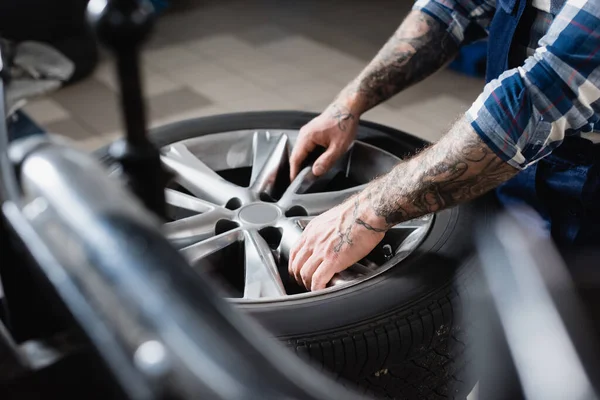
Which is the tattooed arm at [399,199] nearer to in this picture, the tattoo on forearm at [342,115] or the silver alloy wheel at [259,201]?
the silver alloy wheel at [259,201]

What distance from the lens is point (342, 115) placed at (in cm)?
149

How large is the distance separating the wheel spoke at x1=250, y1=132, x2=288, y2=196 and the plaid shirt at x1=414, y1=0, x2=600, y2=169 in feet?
1.76

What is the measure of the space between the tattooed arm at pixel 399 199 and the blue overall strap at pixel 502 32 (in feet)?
0.78

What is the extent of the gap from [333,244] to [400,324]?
21 cm

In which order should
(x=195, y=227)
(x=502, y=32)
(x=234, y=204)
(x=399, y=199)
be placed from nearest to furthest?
(x=399, y=199), (x=502, y=32), (x=195, y=227), (x=234, y=204)

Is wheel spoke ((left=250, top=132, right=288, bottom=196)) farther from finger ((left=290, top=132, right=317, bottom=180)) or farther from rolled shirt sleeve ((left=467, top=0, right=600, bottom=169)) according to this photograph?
rolled shirt sleeve ((left=467, top=0, right=600, bottom=169))

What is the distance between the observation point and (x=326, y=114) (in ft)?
4.90

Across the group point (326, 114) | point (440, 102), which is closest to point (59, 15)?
point (440, 102)

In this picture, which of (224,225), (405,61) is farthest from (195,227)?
(405,61)

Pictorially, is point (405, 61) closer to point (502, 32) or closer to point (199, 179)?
point (502, 32)

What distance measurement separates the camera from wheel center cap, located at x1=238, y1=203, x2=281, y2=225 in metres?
1.39

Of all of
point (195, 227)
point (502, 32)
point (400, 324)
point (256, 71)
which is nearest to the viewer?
point (400, 324)

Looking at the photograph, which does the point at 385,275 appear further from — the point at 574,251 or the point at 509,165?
the point at 574,251

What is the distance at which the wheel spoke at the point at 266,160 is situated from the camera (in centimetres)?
151
